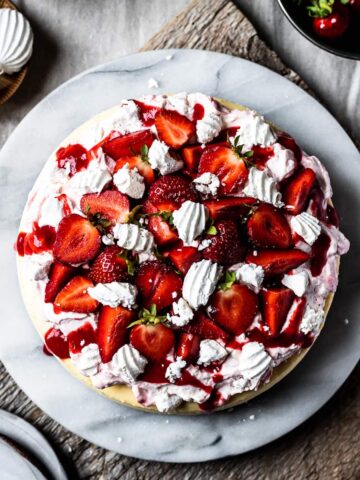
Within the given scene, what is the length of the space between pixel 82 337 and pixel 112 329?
0.12 m

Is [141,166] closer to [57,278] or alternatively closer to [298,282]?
[57,278]

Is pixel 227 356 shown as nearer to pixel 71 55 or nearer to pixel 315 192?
pixel 315 192

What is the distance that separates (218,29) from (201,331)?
46.8 inches

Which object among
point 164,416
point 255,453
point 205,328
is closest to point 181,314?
point 205,328

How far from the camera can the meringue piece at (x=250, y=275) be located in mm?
2320

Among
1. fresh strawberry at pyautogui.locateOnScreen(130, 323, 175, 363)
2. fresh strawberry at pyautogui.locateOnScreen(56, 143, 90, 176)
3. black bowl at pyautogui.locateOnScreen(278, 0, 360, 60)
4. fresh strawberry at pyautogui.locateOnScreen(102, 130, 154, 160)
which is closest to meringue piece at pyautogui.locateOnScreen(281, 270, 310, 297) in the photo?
fresh strawberry at pyautogui.locateOnScreen(130, 323, 175, 363)

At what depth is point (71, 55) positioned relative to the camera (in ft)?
9.69

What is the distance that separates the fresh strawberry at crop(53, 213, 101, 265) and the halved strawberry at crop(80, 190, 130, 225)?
44mm

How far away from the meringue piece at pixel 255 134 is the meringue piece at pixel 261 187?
95 millimetres

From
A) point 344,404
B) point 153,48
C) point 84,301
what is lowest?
point 344,404

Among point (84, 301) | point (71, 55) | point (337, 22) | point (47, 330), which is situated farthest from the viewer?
point (71, 55)

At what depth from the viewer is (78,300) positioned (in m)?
2.34

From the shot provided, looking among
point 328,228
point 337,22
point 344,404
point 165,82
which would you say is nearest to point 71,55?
point 165,82

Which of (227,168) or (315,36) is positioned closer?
(227,168)
